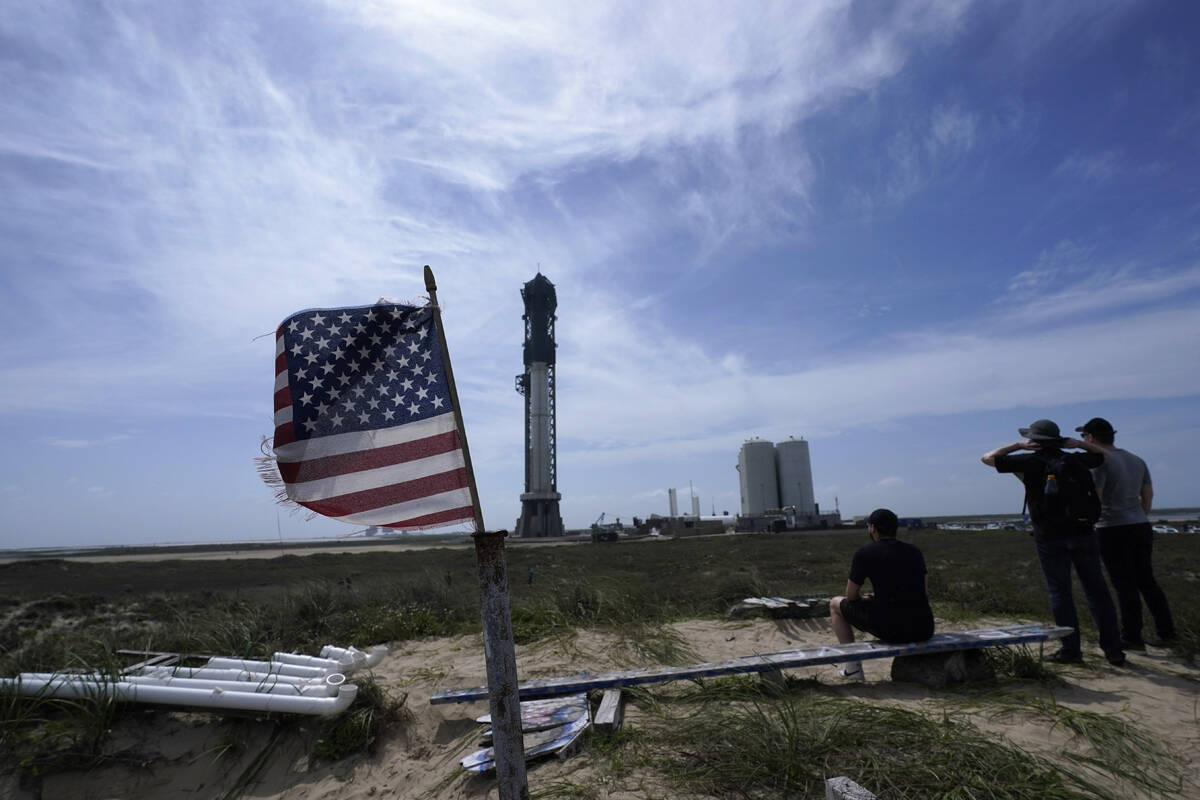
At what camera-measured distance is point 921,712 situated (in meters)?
4.39

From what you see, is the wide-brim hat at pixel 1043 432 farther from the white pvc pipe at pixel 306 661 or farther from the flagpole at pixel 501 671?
the white pvc pipe at pixel 306 661

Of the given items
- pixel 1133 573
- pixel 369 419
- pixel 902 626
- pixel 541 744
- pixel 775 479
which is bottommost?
pixel 541 744

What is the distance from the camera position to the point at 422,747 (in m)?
5.25

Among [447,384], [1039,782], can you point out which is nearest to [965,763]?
[1039,782]

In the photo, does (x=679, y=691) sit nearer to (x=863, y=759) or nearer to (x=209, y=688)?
(x=863, y=759)

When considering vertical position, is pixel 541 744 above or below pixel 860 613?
below

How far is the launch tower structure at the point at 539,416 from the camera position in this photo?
59.4 m

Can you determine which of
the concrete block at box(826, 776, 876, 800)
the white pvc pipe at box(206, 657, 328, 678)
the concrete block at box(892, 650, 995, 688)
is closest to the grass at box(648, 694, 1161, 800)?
the concrete block at box(826, 776, 876, 800)

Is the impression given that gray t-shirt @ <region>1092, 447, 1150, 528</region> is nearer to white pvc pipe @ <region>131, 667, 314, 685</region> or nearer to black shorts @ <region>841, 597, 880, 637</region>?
black shorts @ <region>841, 597, 880, 637</region>

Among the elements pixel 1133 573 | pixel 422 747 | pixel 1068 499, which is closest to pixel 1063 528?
pixel 1068 499

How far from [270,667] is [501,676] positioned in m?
4.58

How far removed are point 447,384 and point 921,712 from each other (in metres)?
4.12

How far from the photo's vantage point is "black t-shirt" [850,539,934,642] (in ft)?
18.5

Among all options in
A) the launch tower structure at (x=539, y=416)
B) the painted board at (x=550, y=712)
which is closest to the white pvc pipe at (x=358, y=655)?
the painted board at (x=550, y=712)
